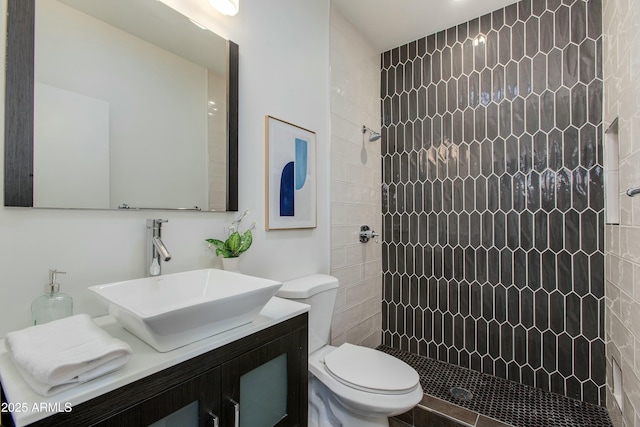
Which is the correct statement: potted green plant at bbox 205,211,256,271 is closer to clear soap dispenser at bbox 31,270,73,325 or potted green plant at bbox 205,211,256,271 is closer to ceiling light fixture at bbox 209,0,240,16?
clear soap dispenser at bbox 31,270,73,325

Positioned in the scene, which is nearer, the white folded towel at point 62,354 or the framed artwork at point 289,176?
the white folded towel at point 62,354

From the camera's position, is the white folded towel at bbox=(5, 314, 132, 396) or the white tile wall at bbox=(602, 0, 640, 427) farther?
the white tile wall at bbox=(602, 0, 640, 427)

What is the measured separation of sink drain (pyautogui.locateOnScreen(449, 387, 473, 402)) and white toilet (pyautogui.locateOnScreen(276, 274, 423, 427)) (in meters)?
0.61

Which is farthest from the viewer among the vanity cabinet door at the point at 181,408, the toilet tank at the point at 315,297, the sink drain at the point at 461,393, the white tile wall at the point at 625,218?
the sink drain at the point at 461,393

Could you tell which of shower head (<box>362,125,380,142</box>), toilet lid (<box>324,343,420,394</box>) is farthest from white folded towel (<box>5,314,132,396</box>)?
shower head (<box>362,125,380,142</box>)

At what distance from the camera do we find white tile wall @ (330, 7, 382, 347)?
2.19 metres

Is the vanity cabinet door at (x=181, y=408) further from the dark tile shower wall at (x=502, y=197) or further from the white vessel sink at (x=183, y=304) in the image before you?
the dark tile shower wall at (x=502, y=197)

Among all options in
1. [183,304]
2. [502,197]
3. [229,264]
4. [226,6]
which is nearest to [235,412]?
[183,304]

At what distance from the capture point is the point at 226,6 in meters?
1.36

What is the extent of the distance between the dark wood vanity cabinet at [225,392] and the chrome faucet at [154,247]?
44 cm

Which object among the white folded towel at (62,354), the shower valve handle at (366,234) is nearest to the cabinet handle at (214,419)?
the white folded towel at (62,354)

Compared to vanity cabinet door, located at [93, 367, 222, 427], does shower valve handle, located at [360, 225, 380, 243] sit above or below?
above

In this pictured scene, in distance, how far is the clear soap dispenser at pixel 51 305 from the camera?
0.86 meters

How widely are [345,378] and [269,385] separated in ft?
1.81
